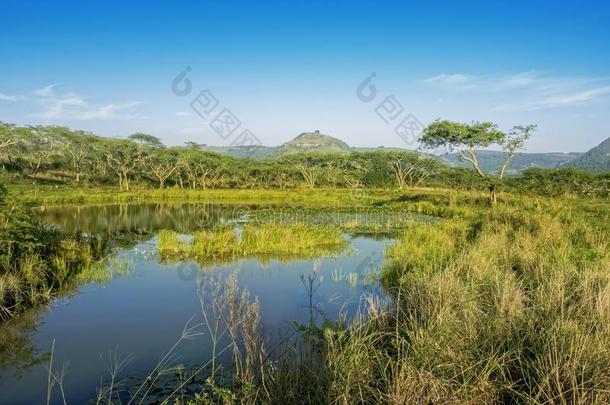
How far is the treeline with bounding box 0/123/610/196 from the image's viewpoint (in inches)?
2245

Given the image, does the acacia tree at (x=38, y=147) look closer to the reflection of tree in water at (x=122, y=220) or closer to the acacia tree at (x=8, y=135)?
the acacia tree at (x=8, y=135)

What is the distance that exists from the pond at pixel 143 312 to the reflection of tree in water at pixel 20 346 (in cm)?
1

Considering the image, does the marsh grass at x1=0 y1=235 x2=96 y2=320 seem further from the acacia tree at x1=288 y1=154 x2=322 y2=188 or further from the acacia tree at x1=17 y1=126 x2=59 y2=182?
→ the acacia tree at x1=288 y1=154 x2=322 y2=188

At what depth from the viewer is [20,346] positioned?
22.0ft

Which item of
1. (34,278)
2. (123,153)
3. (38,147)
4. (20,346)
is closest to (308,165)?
(123,153)

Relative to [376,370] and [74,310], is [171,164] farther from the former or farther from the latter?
[376,370]

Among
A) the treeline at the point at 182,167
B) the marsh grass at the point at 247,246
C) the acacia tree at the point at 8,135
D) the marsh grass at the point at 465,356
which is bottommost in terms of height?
the marsh grass at the point at 247,246

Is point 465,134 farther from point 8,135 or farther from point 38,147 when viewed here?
point 38,147

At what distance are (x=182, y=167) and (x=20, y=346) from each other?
56.9 meters

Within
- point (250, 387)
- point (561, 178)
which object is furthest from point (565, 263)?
point (561, 178)

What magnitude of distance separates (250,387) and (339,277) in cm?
704

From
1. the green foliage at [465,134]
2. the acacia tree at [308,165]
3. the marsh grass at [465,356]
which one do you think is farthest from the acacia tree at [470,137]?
the acacia tree at [308,165]

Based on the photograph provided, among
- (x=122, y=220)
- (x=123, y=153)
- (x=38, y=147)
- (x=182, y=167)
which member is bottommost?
(x=122, y=220)

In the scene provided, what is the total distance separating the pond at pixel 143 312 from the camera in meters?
5.96
